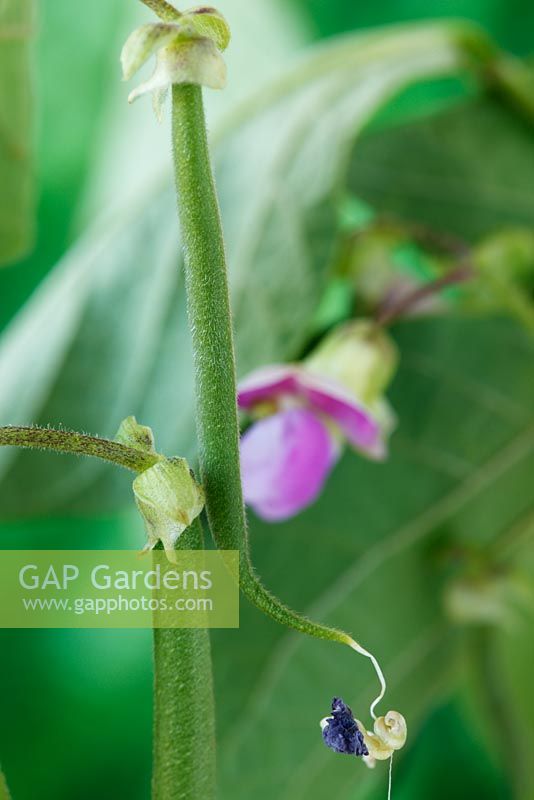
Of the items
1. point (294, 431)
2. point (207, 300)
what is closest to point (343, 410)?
point (294, 431)

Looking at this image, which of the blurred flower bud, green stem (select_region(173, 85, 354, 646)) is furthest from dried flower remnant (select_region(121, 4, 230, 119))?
the blurred flower bud

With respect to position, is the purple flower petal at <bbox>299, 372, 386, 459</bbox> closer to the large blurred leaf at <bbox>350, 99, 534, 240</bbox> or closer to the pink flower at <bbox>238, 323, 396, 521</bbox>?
the pink flower at <bbox>238, 323, 396, 521</bbox>

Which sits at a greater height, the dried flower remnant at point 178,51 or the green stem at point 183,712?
the dried flower remnant at point 178,51

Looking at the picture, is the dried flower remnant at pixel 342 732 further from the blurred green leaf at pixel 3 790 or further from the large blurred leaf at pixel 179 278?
the large blurred leaf at pixel 179 278

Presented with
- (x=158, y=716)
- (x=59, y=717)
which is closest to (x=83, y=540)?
(x=59, y=717)

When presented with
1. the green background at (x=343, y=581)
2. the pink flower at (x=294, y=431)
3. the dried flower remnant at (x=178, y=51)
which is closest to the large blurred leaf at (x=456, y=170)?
the green background at (x=343, y=581)

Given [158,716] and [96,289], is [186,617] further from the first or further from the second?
[96,289]

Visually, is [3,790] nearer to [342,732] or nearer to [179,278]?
[342,732]

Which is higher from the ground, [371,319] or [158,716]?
[371,319]
